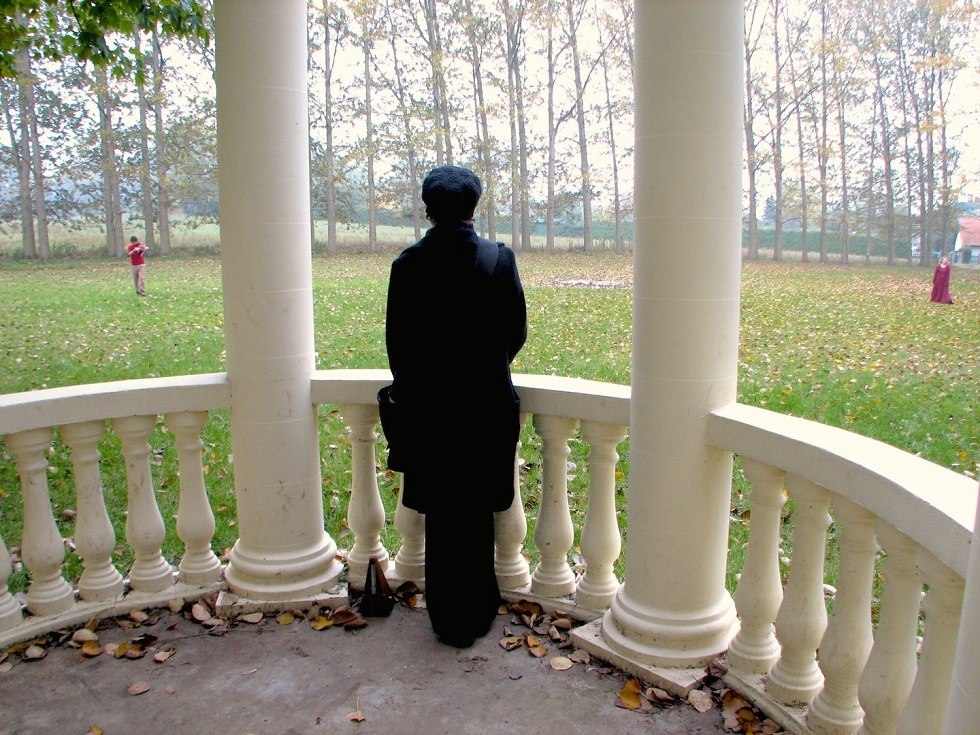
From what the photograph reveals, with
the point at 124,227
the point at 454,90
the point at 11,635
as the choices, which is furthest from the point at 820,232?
the point at 124,227

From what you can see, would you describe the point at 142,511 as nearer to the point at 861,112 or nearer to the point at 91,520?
the point at 91,520

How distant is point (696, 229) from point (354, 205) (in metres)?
10.2

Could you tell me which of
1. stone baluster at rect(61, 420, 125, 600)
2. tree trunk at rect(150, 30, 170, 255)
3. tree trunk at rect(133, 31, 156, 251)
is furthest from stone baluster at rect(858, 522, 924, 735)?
tree trunk at rect(133, 31, 156, 251)

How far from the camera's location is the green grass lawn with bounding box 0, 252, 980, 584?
493 cm

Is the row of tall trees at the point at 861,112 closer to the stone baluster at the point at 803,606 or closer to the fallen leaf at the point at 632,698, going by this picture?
the stone baluster at the point at 803,606

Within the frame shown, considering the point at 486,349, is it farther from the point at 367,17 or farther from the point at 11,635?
the point at 367,17

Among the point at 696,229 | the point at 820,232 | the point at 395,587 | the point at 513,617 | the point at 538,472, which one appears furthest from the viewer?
the point at 820,232

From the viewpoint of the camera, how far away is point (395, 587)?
350 centimetres

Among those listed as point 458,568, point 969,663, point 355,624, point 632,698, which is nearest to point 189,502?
point 355,624

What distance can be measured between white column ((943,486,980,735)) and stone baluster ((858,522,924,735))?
598mm

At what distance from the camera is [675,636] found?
2734 millimetres

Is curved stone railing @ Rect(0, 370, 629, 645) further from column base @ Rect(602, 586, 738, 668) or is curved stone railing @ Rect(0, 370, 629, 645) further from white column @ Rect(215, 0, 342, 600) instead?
column base @ Rect(602, 586, 738, 668)

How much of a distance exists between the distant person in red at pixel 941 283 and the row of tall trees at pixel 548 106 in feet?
0.80

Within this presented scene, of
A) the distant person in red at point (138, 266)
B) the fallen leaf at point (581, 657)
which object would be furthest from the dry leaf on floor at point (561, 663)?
the distant person in red at point (138, 266)
